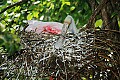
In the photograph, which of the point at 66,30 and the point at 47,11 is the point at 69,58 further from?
the point at 47,11

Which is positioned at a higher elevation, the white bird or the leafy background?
the white bird

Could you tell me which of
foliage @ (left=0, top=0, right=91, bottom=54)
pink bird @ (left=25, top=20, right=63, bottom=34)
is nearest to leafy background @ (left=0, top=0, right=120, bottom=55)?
foliage @ (left=0, top=0, right=91, bottom=54)

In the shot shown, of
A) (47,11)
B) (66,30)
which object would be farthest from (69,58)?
(47,11)

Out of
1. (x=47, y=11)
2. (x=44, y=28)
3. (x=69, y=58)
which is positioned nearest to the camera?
(x=69, y=58)

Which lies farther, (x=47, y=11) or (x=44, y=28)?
(x=47, y=11)

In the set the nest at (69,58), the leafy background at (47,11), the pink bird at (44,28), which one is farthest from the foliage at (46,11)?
the nest at (69,58)

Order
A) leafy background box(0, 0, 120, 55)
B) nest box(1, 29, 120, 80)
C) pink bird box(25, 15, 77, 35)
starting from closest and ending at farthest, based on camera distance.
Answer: nest box(1, 29, 120, 80)
pink bird box(25, 15, 77, 35)
leafy background box(0, 0, 120, 55)

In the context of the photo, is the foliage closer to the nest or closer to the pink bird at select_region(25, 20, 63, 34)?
the pink bird at select_region(25, 20, 63, 34)

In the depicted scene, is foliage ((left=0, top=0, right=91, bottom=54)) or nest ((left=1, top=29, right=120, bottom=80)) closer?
nest ((left=1, top=29, right=120, bottom=80))

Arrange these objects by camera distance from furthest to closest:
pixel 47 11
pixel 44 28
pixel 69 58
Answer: pixel 47 11 < pixel 44 28 < pixel 69 58

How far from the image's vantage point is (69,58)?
2.42ft

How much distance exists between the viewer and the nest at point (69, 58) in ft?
2.40

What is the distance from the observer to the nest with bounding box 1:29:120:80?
0.73m

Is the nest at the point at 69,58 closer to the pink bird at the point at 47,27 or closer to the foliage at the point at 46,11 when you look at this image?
the pink bird at the point at 47,27
